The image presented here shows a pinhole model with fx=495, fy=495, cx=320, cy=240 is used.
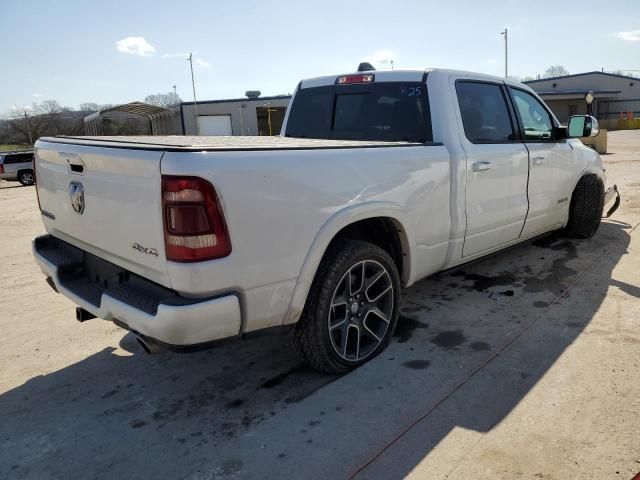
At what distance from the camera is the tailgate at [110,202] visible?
2264mm

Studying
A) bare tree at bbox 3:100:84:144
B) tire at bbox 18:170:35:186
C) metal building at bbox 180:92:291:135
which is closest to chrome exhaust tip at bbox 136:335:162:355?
tire at bbox 18:170:35:186

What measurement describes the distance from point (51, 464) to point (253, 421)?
0.97m

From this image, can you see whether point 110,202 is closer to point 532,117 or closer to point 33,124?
point 532,117

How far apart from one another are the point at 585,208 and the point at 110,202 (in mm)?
5063

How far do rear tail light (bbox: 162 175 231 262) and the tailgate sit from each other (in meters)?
0.06

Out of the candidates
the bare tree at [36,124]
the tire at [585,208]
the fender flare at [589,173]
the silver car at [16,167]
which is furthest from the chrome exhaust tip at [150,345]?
the bare tree at [36,124]

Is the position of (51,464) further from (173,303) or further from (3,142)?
(3,142)

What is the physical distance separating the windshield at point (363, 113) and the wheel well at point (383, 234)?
829mm

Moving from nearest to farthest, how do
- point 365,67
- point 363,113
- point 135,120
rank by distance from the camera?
point 363,113 → point 365,67 → point 135,120

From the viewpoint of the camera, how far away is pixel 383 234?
3.38m

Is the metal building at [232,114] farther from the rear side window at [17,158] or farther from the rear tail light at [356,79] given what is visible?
the rear tail light at [356,79]

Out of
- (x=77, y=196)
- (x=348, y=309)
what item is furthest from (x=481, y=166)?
(x=77, y=196)

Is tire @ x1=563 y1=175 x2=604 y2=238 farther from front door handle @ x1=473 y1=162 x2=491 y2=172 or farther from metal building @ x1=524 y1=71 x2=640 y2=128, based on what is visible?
metal building @ x1=524 y1=71 x2=640 y2=128

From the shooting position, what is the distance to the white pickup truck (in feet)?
7.29
